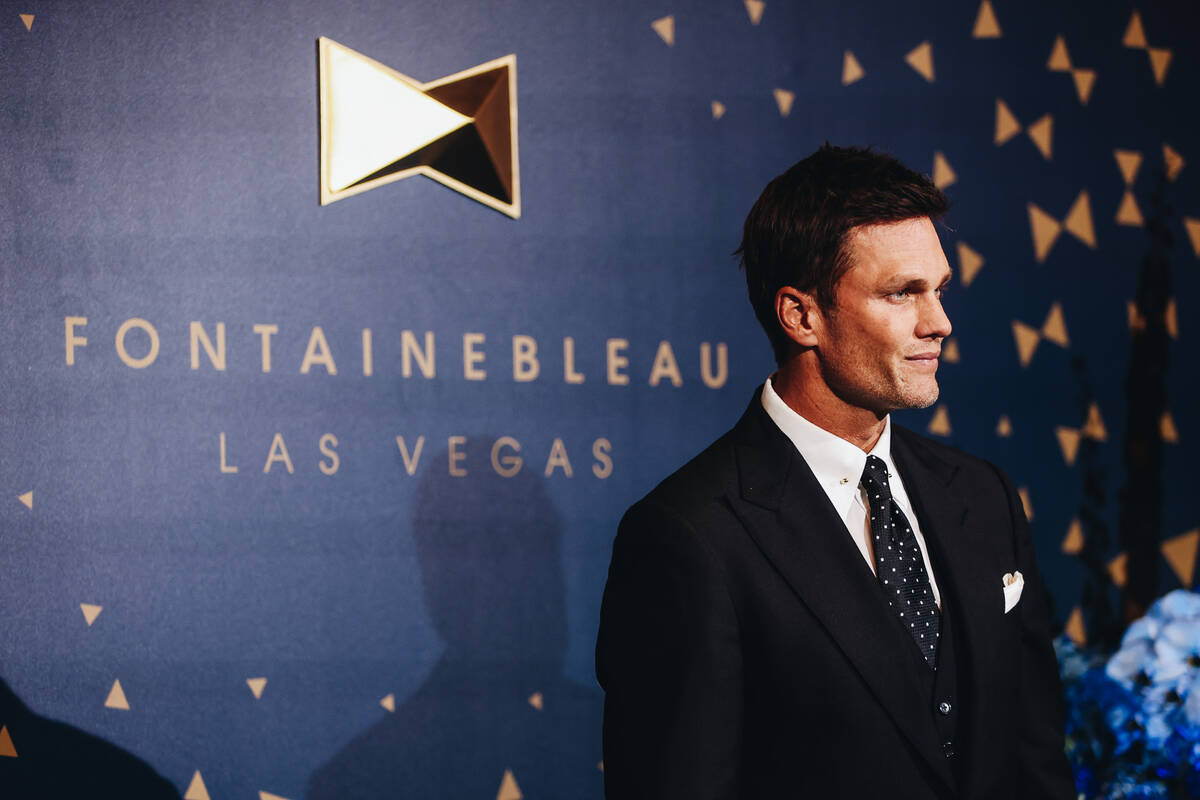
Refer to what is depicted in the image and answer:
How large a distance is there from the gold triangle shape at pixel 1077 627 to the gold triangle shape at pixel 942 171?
1.14 meters

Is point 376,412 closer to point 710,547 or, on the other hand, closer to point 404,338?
point 404,338

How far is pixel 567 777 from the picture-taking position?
96.2 inches

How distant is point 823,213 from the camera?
148 cm

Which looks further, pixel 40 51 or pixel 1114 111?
pixel 1114 111

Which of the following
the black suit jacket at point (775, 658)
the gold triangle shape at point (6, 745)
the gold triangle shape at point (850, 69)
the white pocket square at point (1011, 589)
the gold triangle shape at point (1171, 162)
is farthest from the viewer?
the gold triangle shape at point (1171, 162)

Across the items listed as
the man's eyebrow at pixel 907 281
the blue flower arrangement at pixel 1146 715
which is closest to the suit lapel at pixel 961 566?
the man's eyebrow at pixel 907 281

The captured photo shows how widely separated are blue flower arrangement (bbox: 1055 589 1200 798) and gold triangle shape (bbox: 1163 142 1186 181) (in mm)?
1361

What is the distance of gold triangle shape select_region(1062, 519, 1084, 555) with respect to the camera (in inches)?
112

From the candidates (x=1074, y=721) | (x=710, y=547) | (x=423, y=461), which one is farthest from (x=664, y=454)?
(x=710, y=547)

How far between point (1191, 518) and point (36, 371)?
2.82m

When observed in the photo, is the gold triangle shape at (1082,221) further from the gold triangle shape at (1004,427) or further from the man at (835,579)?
the man at (835,579)

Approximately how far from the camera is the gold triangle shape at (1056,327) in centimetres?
285

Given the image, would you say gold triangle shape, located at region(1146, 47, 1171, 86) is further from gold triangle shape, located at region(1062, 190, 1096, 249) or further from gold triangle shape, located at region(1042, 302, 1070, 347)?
gold triangle shape, located at region(1042, 302, 1070, 347)

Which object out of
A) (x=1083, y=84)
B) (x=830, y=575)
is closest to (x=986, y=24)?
(x=1083, y=84)
